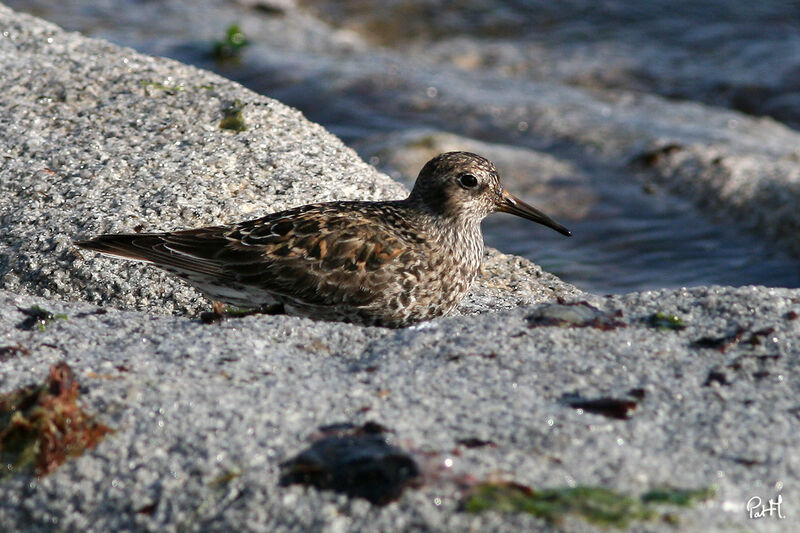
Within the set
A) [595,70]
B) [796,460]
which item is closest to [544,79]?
[595,70]

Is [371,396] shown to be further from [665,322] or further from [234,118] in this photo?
[234,118]

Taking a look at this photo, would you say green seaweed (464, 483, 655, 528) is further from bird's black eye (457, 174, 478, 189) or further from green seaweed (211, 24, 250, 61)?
green seaweed (211, 24, 250, 61)

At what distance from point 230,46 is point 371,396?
30.6 feet

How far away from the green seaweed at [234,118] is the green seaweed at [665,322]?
321 centimetres

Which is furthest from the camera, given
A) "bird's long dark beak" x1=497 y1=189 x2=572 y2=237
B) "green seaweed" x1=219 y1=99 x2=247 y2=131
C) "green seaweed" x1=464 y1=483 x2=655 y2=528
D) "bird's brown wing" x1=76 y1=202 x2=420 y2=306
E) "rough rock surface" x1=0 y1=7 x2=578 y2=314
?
"green seaweed" x1=219 y1=99 x2=247 y2=131

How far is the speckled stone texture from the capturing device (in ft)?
9.72

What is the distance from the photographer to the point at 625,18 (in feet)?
46.6

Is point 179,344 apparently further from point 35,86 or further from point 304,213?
point 35,86

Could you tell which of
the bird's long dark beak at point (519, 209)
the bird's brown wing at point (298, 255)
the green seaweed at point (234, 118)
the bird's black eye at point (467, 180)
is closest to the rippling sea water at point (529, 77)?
the bird's long dark beak at point (519, 209)

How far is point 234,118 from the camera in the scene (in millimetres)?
6359

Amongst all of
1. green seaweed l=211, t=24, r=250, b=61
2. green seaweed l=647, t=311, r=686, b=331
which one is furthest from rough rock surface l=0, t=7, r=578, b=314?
green seaweed l=211, t=24, r=250, b=61

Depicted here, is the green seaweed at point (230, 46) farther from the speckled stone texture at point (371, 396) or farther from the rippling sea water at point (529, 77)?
the speckled stone texture at point (371, 396)

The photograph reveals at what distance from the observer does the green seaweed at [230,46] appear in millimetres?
11875

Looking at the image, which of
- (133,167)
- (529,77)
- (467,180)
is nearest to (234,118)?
(133,167)
